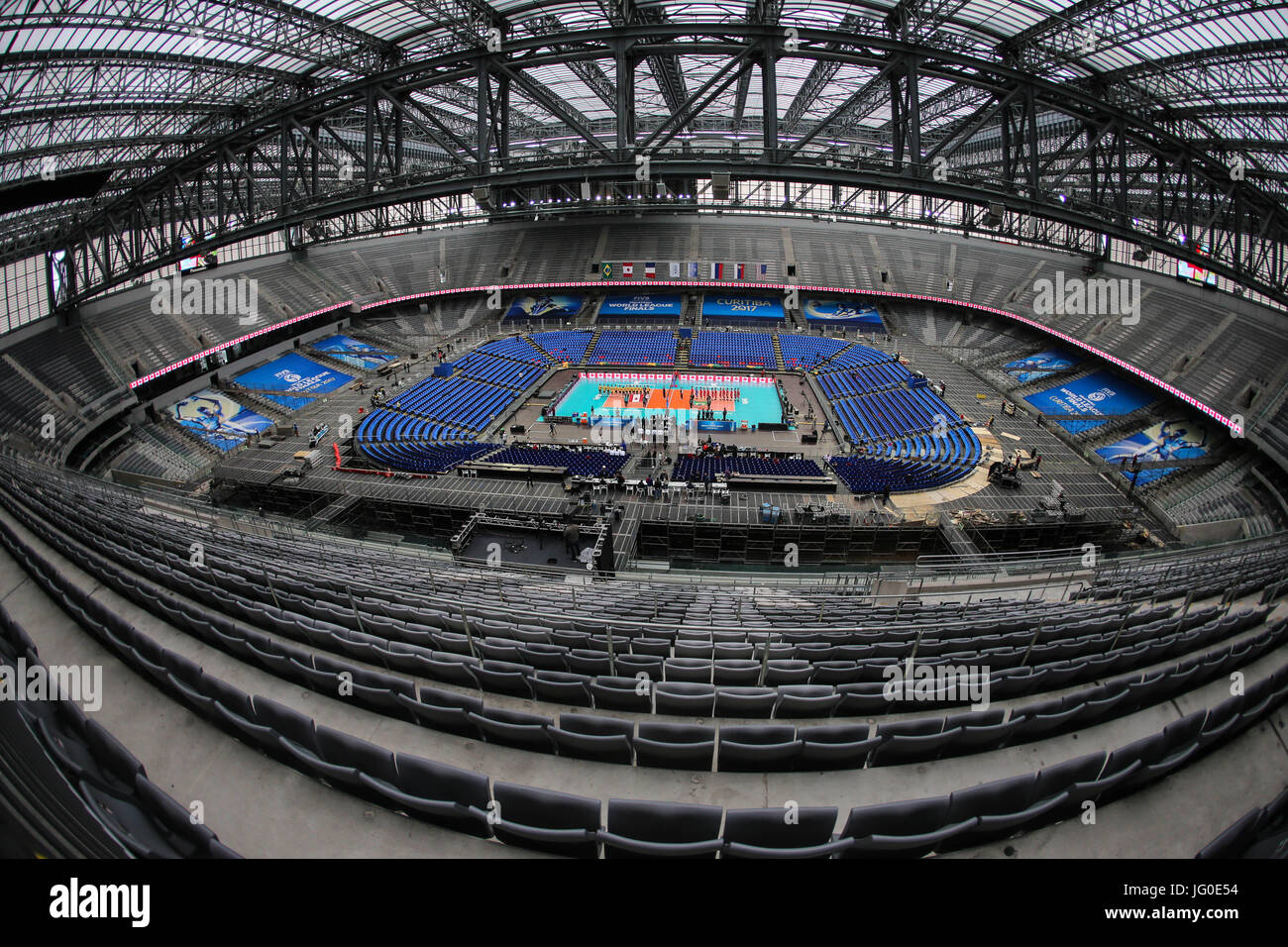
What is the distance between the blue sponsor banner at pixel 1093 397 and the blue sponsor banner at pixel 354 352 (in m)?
45.7

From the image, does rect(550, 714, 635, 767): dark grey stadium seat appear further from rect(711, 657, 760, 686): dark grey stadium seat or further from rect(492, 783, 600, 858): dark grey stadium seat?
rect(711, 657, 760, 686): dark grey stadium seat

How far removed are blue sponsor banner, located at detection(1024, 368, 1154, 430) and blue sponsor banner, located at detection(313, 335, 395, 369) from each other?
150 ft

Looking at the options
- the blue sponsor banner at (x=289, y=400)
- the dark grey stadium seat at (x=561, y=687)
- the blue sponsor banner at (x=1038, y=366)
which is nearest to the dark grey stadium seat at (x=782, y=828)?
the dark grey stadium seat at (x=561, y=687)

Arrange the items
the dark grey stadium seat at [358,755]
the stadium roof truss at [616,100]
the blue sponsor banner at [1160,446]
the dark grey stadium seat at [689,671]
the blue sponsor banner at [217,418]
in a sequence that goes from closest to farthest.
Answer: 1. the dark grey stadium seat at [358,755]
2. the dark grey stadium seat at [689,671]
3. the stadium roof truss at [616,100]
4. the blue sponsor banner at [1160,446]
5. the blue sponsor banner at [217,418]

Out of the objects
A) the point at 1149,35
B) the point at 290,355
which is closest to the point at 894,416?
the point at 1149,35

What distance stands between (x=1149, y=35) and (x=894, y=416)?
18725 mm

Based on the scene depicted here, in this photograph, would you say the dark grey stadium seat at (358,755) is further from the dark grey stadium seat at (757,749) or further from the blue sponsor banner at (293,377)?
the blue sponsor banner at (293,377)

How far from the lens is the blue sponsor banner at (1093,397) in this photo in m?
35.0

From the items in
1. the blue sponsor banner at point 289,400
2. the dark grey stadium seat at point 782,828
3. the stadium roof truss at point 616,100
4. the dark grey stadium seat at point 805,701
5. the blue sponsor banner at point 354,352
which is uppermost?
the stadium roof truss at point 616,100

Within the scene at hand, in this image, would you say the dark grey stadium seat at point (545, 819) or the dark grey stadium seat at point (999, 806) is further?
the dark grey stadium seat at point (999, 806)

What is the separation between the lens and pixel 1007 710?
7387mm

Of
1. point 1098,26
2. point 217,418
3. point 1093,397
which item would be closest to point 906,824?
point 1098,26

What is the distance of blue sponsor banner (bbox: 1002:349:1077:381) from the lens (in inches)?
1581

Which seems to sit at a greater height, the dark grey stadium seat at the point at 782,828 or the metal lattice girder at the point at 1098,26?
the metal lattice girder at the point at 1098,26
